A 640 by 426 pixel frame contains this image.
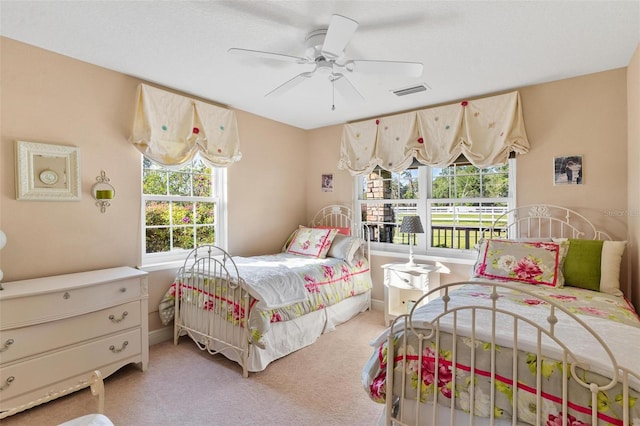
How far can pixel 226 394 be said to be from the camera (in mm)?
2250

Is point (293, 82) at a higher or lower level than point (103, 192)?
higher

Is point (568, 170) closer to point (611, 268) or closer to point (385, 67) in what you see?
point (611, 268)

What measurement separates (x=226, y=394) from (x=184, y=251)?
1667 mm

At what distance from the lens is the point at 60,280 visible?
231 cm

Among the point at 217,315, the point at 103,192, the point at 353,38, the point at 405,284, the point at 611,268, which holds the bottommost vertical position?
the point at 217,315

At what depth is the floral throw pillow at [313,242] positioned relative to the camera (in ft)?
12.5

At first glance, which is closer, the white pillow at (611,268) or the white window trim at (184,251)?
the white pillow at (611,268)

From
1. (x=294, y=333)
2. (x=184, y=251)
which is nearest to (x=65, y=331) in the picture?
(x=184, y=251)

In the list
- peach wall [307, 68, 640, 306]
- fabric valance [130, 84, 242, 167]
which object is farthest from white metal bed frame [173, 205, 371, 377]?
peach wall [307, 68, 640, 306]

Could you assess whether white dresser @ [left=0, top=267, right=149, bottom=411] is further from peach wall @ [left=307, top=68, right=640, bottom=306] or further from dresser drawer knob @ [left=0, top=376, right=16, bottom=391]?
peach wall @ [left=307, top=68, right=640, bottom=306]

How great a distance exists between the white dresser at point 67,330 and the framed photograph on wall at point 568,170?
375 cm

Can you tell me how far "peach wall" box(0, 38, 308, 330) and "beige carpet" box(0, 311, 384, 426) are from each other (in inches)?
29.3

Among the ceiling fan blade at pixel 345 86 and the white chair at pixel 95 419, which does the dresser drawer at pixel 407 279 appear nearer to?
the ceiling fan blade at pixel 345 86

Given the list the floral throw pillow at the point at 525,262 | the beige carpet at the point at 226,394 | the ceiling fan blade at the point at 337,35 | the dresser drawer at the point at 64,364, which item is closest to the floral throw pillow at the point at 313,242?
the beige carpet at the point at 226,394
